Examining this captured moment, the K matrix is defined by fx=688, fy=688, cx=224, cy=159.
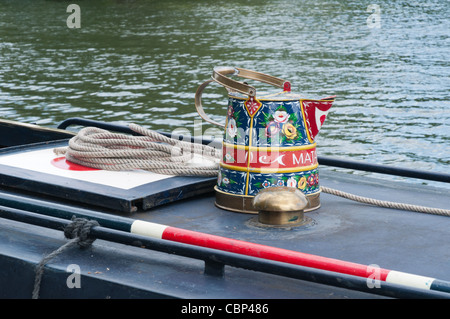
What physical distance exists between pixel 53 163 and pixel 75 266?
1.27 m

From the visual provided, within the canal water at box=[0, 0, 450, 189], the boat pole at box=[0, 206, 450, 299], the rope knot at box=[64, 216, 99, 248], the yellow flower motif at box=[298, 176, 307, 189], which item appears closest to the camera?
the boat pole at box=[0, 206, 450, 299]

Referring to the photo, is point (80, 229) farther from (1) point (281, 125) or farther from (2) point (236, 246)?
(1) point (281, 125)

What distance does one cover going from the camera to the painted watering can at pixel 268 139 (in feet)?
9.73

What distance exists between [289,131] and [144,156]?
31.8 inches

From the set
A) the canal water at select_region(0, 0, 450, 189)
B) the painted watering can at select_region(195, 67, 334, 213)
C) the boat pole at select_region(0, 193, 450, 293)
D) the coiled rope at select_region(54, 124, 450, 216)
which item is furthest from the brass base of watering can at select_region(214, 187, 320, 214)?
the canal water at select_region(0, 0, 450, 189)

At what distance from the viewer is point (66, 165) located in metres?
3.58

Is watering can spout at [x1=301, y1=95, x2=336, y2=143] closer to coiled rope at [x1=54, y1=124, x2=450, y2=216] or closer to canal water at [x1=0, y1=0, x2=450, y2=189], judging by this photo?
coiled rope at [x1=54, y1=124, x2=450, y2=216]

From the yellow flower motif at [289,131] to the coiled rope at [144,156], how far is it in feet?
1.44

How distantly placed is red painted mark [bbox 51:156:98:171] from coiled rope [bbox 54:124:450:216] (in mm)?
21

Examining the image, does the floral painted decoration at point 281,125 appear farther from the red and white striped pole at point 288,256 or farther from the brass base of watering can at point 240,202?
the red and white striped pole at point 288,256

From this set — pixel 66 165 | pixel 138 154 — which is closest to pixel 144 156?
pixel 138 154

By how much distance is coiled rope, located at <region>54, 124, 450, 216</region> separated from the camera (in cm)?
336
